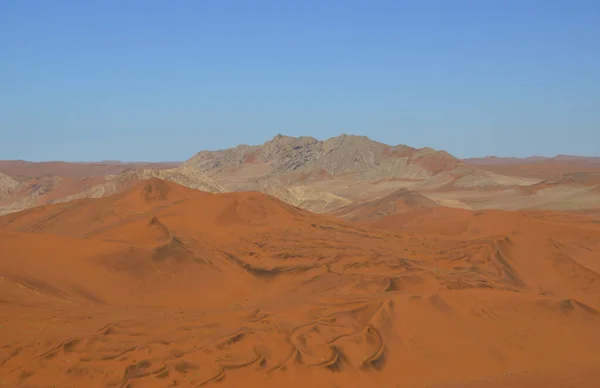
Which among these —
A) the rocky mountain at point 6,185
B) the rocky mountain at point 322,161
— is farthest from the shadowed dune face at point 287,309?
the rocky mountain at point 322,161

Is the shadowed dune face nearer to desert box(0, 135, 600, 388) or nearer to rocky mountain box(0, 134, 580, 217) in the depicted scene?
desert box(0, 135, 600, 388)

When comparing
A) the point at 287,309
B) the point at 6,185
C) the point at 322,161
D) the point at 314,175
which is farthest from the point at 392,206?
the point at 322,161

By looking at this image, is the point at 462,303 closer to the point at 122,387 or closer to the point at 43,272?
the point at 122,387

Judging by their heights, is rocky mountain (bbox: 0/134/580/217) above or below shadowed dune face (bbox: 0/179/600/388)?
above

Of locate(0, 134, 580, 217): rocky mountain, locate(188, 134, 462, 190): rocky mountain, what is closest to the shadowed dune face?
locate(0, 134, 580, 217): rocky mountain

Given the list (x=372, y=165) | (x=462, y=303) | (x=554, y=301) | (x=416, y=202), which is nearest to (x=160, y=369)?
(x=462, y=303)

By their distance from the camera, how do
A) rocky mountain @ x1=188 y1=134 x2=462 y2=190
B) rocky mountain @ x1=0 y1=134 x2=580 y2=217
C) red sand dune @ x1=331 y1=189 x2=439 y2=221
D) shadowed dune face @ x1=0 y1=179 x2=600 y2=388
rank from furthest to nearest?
rocky mountain @ x1=188 y1=134 x2=462 y2=190
rocky mountain @ x1=0 y1=134 x2=580 y2=217
red sand dune @ x1=331 y1=189 x2=439 y2=221
shadowed dune face @ x1=0 y1=179 x2=600 y2=388

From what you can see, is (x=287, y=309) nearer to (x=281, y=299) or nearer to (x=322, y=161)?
(x=281, y=299)
